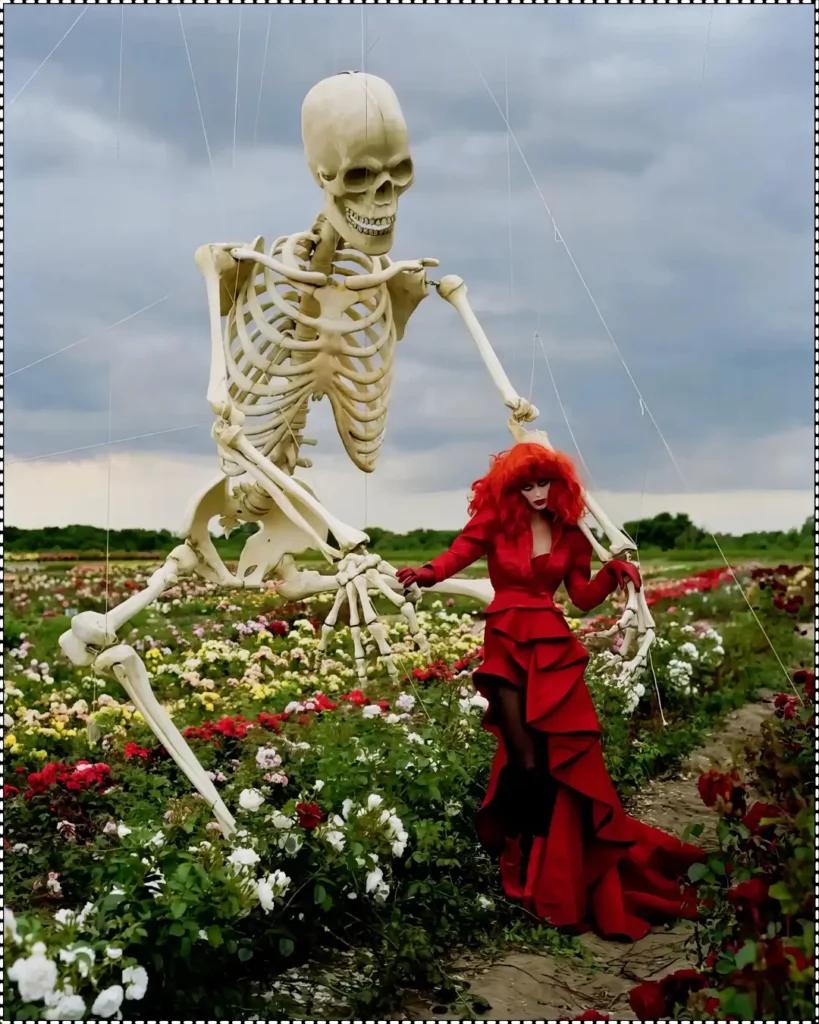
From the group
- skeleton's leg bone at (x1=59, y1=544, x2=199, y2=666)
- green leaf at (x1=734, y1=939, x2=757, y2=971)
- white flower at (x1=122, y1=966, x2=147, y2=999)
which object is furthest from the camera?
skeleton's leg bone at (x1=59, y1=544, x2=199, y2=666)

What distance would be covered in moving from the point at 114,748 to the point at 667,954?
309cm

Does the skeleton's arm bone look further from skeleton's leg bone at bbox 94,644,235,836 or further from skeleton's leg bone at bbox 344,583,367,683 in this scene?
skeleton's leg bone at bbox 94,644,235,836

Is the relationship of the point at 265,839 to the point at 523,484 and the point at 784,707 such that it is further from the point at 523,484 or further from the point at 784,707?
the point at 784,707

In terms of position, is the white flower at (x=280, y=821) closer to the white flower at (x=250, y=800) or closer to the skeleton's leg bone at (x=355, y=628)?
the white flower at (x=250, y=800)

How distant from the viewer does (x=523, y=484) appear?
426 centimetres

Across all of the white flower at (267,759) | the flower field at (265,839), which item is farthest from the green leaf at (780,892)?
the white flower at (267,759)

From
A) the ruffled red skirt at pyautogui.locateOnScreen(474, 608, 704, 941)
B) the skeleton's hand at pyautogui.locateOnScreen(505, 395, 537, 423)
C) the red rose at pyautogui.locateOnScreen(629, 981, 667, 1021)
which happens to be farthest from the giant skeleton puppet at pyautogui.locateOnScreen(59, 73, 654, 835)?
the red rose at pyautogui.locateOnScreen(629, 981, 667, 1021)

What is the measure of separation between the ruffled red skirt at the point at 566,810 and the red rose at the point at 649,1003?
1.36 m

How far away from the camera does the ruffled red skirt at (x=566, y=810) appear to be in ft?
13.3

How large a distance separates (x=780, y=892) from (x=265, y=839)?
1662 millimetres

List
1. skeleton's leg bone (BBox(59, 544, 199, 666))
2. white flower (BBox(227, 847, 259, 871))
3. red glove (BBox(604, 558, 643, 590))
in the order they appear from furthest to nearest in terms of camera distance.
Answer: red glove (BBox(604, 558, 643, 590)) < skeleton's leg bone (BBox(59, 544, 199, 666)) < white flower (BBox(227, 847, 259, 871))

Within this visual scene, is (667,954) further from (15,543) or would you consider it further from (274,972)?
(15,543)

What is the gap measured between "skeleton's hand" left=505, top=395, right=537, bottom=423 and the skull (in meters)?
1.02

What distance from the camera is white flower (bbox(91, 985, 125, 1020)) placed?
2662 mm
